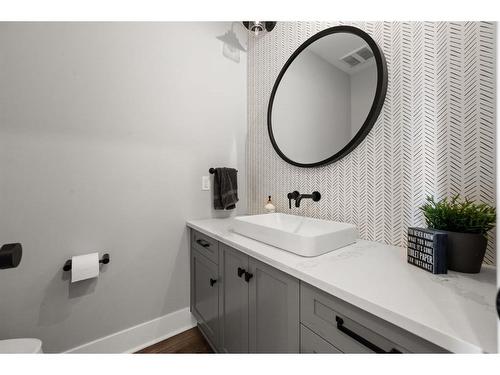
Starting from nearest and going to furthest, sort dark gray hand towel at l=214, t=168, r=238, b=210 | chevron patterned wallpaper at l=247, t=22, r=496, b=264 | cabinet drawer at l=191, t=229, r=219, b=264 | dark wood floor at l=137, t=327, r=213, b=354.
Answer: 1. chevron patterned wallpaper at l=247, t=22, r=496, b=264
2. cabinet drawer at l=191, t=229, r=219, b=264
3. dark wood floor at l=137, t=327, r=213, b=354
4. dark gray hand towel at l=214, t=168, r=238, b=210

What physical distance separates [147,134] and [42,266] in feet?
3.13

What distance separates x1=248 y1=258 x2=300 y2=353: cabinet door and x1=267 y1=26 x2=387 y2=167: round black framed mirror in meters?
0.72

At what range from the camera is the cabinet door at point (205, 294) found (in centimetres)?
127

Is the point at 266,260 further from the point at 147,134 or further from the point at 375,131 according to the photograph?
the point at 147,134

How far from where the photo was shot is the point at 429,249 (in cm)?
68

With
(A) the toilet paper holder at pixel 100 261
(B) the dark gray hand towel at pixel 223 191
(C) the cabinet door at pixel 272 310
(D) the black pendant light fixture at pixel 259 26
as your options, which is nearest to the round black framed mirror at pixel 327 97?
(D) the black pendant light fixture at pixel 259 26

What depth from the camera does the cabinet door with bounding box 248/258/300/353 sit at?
755mm

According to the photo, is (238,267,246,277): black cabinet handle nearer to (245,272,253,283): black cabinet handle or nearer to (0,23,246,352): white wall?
(245,272,253,283): black cabinet handle

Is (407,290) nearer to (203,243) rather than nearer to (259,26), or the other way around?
(203,243)

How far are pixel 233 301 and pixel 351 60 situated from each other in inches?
56.2

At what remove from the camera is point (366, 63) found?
105cm

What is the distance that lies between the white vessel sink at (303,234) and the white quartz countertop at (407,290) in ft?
0.11

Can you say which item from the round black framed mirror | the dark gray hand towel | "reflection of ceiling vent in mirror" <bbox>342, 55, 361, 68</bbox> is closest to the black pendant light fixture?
the round black framed mirror

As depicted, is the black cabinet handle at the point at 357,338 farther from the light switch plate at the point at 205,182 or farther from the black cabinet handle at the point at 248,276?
the light switch plate at the point at 205,182
